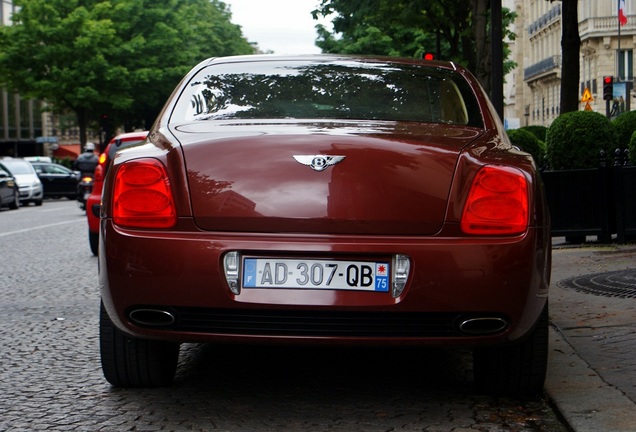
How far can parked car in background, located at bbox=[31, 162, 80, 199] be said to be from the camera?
4394 cm

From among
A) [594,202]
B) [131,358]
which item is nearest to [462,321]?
[131,358]

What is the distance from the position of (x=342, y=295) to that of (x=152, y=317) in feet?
2.48

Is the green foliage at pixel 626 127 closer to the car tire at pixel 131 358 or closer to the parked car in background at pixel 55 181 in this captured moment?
the car tire at pixel 131 358

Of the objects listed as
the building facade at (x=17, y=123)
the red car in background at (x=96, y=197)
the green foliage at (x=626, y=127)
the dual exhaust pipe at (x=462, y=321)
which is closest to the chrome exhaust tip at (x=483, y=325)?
the dual exhaust pipe at (x=462, y=321)

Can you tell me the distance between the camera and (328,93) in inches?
207

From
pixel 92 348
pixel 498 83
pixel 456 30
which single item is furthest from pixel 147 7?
pixel 92 348

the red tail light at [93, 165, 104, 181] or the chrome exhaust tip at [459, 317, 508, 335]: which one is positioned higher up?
the red tail light at [93, 165, 104, 181]

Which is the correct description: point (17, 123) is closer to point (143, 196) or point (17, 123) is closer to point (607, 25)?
point (607, 25)

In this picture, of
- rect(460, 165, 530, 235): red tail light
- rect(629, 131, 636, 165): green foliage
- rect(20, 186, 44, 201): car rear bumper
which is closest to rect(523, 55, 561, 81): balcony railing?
rect(20, 186, 44, 201): car rear bumper

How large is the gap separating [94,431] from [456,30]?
80.6ft

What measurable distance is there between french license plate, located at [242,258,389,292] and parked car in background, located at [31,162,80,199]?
40.2m

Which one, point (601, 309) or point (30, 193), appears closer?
point (601, 309)

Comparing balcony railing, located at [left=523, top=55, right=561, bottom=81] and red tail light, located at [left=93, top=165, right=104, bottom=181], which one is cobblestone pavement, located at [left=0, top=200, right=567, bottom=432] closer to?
red tail light, located at [left=93, top=165, right=104, bottom=181]

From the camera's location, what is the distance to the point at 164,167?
4586mm
